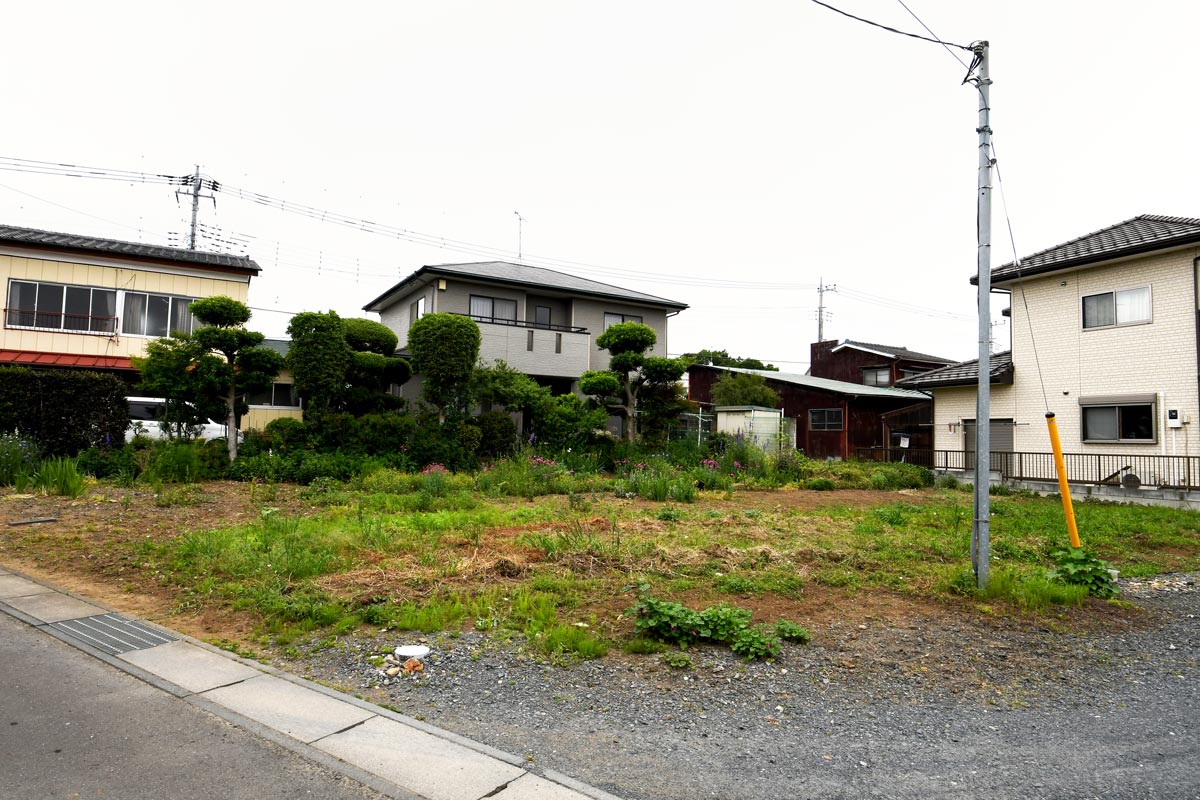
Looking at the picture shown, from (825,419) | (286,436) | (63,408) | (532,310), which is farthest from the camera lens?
(825,419)

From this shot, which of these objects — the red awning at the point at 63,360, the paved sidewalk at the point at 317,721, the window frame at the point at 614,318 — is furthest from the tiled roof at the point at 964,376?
the red awning at the point at 63,360

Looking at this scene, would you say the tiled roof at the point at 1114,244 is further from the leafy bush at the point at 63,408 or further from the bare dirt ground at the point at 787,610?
the leafy bush at the point at 63,408

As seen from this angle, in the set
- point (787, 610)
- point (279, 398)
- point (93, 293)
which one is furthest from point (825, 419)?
point (93, 293)

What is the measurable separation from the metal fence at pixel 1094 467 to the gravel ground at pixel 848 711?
11468 mm

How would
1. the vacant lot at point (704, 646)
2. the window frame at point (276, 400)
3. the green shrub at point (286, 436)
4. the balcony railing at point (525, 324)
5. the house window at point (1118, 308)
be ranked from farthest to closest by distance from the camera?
the balcony railing at point (525, 324) < the window frame at point (276, 400) < the house window at point (1118, 308) < the green shrub at point (286, 436) < the vacant lot at point (704, 646)

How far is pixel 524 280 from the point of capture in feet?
66.5

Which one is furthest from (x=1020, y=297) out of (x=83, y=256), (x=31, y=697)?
(x=83, y=256)

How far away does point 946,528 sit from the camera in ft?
30.4

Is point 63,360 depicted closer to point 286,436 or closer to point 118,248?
point 118,248

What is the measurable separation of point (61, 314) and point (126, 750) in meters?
19.1

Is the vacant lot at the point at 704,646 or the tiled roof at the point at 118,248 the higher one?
the tiled roof at the point at 118,248

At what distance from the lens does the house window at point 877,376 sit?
31.6 m

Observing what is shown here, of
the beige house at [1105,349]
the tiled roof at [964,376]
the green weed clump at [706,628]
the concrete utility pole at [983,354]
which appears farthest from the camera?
the tiled roof at [964,376]

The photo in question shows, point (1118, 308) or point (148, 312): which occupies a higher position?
point (1118, 308)
